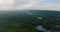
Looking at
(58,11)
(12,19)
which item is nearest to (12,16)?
(12,19)

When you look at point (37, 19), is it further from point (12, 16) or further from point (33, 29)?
point (12, 16)

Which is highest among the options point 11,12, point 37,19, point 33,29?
point 11,12

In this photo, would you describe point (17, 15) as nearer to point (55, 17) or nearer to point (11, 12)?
point (11, 12)

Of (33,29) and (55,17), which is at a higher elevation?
(55,17)

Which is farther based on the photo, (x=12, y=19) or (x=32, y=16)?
(x=32, y=16)

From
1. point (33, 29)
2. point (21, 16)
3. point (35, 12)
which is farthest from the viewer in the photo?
point (35, 12)

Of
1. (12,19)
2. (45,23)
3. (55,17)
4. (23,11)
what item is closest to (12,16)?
(12,19)

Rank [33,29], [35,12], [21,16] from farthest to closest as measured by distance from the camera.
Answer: [35,12] → [21,16] → [33,29]

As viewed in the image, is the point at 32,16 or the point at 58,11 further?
the point at 58,11
